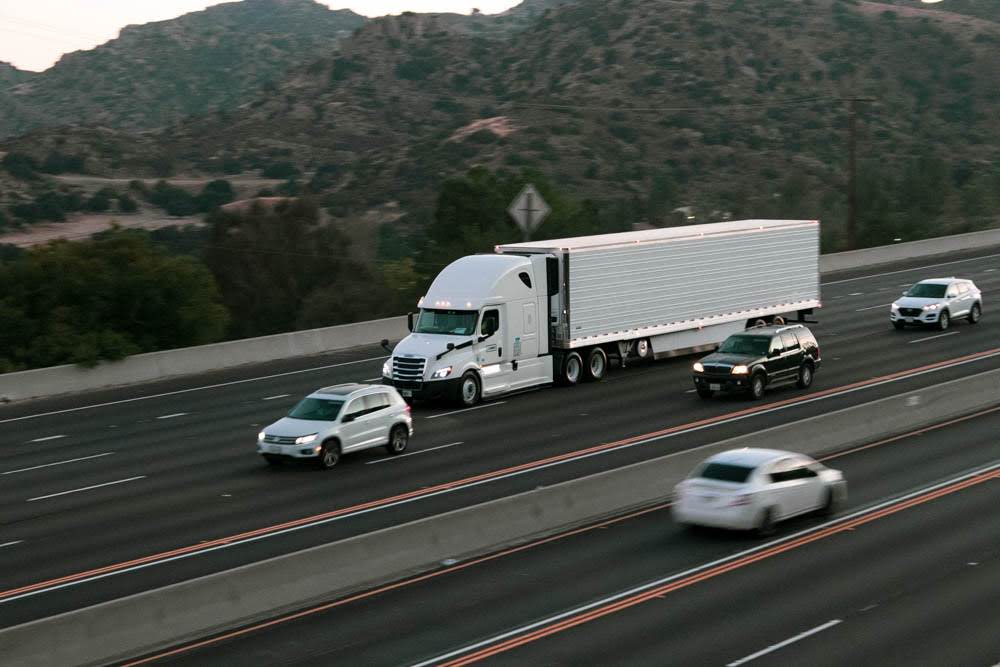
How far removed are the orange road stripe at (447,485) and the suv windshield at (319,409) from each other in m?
3.41

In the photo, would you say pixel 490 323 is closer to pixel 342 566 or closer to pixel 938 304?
pixel 342 566

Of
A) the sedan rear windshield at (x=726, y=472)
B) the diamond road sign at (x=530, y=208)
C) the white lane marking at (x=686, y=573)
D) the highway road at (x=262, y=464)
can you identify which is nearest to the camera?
the white lane marking at (x=686, y=573)

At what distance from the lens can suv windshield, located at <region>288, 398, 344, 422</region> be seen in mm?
28000

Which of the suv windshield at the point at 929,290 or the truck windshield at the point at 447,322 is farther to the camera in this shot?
the suv windshield at the point at 929,290

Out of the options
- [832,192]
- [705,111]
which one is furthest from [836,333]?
[705,111]

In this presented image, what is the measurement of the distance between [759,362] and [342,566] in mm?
18555

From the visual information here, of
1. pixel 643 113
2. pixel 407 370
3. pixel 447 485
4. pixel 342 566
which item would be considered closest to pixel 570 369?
pixel 407 370

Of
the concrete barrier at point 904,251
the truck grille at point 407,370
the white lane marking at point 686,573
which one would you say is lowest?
the white lane marking at point 686,573

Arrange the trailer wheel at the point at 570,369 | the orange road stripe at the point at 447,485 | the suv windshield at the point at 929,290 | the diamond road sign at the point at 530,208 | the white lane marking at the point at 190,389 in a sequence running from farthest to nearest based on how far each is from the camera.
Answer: the suv windshield at the point at 929,290, the diamond road sign at the point at 530,208, the trailer wheel at the point at 570,369, the white lane marking at the point at 190,389, the orange road stripe at the point at 447,485

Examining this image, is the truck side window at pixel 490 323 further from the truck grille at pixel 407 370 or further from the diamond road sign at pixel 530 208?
the diamond road sign at pixel 530 208

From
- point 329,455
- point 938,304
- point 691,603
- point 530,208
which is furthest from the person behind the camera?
point 938,304

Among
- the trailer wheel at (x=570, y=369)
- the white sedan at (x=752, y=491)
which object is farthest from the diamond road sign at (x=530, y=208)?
the white sedan at (x=752, y=491)

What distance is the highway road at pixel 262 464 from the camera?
2148 centimetres

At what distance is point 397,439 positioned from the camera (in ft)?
95.4
